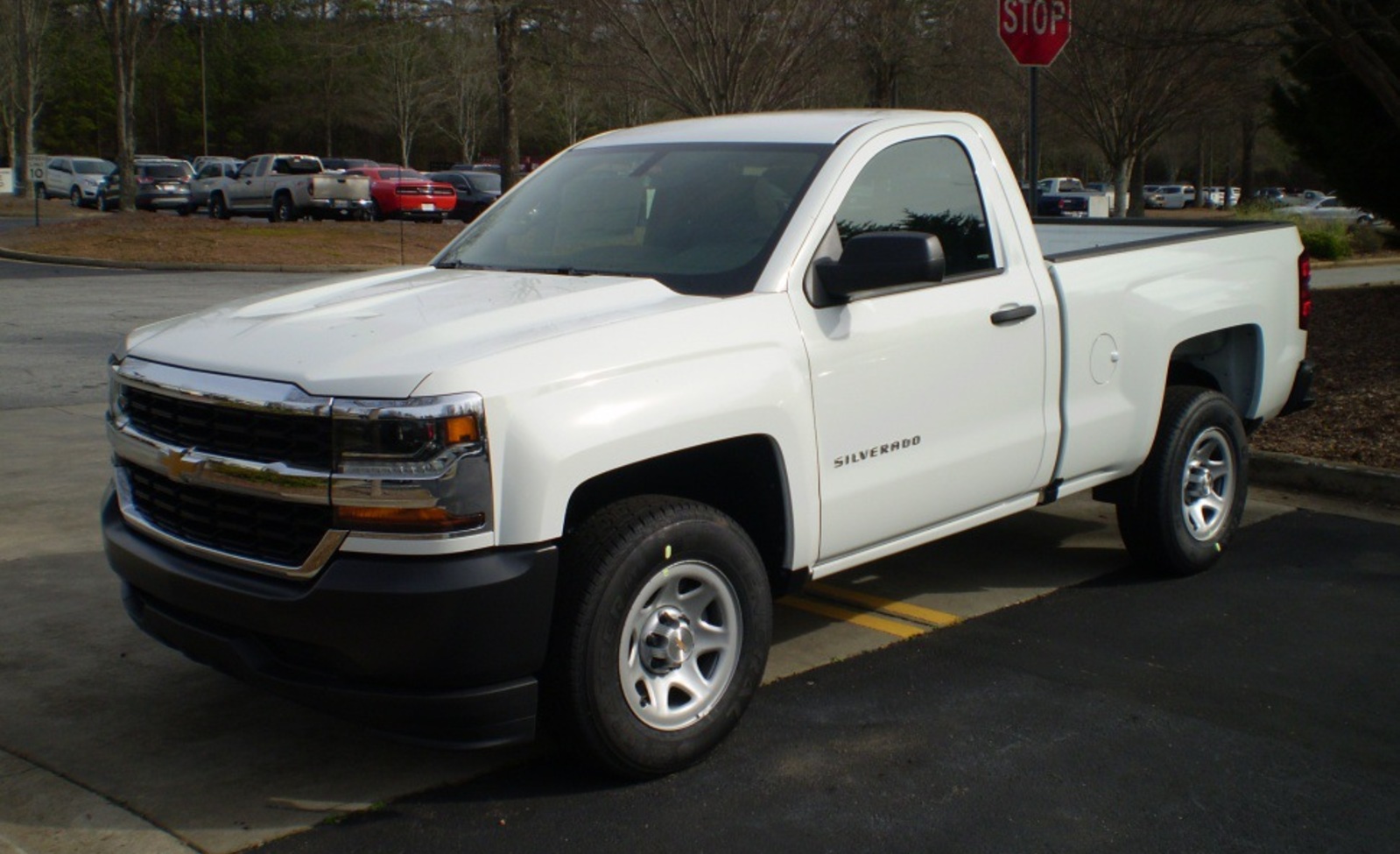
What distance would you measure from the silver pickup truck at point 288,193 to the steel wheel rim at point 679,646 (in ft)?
107

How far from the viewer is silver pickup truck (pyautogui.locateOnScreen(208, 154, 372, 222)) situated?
116 feet

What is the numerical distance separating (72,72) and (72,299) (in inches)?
2473

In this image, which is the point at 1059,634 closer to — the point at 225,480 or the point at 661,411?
the point at 661,411

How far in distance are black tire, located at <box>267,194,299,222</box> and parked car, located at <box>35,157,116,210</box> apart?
54.0ft

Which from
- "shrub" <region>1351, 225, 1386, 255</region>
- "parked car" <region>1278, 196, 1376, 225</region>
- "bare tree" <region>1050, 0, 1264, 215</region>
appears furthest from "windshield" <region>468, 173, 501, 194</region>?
"shrub" <region>1351, 225, 1386, 255</region>

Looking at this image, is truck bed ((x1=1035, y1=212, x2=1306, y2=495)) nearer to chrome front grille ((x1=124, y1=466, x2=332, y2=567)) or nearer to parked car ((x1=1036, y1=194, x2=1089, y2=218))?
chrome front grille ((x1=124, y1=466, x2=332, y2=567))

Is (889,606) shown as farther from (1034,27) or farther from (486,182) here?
(486,182)

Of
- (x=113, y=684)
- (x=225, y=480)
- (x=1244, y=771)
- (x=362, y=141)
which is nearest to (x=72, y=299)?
(x=113, y=684)

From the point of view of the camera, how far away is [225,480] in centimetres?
398

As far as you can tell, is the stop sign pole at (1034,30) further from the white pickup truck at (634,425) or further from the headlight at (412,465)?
the headlight at (412,465)

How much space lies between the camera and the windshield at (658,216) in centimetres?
483

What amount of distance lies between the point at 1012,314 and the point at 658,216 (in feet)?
4.44

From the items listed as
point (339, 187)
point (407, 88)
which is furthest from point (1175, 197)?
point (339, 187)

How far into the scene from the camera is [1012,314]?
5352 mm
